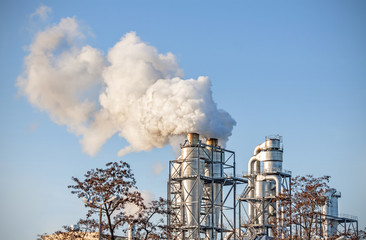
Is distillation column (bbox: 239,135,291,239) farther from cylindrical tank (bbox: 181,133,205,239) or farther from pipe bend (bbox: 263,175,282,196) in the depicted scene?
cylindrical tank (bbox: 181,133,205,239)

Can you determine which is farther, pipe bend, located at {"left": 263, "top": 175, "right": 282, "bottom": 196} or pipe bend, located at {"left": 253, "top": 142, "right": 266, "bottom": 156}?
pipe bend, located at {"left": 253, "top": 142, "right": 266, "bottom": 156}

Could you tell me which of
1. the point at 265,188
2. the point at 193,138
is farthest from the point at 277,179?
the point at 193,138

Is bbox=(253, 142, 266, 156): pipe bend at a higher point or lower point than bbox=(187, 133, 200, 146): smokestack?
higher

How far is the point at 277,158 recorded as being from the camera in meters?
92.5

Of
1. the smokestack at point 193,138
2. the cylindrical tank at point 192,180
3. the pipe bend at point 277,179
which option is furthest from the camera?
the pipe bend at point 277,179

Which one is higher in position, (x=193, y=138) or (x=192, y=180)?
(x=193, y=138)

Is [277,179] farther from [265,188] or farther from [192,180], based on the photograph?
[192,180]

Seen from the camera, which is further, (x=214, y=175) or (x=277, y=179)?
(x=277, y=179)

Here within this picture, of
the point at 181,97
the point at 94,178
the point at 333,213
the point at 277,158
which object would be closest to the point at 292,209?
the point at 94,178

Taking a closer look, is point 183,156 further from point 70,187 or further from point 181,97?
point 70,187

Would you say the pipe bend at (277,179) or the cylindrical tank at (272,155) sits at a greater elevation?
the cylindrical tank at (272,155)

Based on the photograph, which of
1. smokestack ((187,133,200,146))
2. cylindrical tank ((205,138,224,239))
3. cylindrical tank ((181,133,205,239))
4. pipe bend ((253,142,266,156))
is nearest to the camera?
cylindrical tank ((181,133,205,239))

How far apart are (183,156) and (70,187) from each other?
40191 mm

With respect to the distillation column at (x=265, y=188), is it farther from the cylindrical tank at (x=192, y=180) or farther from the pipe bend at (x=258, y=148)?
the cylindrical tank at (x=192, y=180)
